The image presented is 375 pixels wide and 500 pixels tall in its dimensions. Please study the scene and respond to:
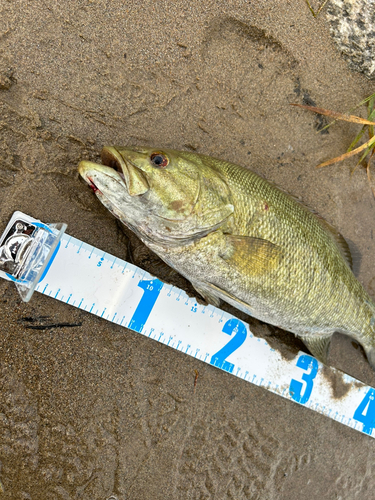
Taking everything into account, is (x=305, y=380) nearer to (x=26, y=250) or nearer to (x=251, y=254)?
(x=251, y=254)

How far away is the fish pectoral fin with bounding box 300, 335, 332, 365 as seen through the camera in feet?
9.31

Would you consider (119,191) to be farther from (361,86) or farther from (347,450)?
(347,450)

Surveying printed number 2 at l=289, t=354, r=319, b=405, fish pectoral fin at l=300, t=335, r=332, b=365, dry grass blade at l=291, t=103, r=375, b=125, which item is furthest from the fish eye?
printed number 2 at l=289, t=354, r=319, b=405

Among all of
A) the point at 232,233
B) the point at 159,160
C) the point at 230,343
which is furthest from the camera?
the point at 230,343

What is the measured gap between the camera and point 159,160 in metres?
2.11

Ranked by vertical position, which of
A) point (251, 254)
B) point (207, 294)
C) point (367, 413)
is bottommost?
point (367, 413)

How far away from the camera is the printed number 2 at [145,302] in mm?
2545

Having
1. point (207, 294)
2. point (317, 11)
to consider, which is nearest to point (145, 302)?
point (207, 294)

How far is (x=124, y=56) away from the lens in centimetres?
260

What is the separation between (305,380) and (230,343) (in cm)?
74

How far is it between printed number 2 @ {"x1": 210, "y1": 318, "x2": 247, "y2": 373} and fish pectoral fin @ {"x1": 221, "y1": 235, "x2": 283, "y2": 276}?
0.62 meters

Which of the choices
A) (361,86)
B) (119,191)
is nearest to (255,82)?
(361,86)

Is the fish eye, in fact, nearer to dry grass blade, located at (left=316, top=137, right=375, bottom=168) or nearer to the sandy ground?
the sandy ground

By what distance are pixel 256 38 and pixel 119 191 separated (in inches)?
74.9
